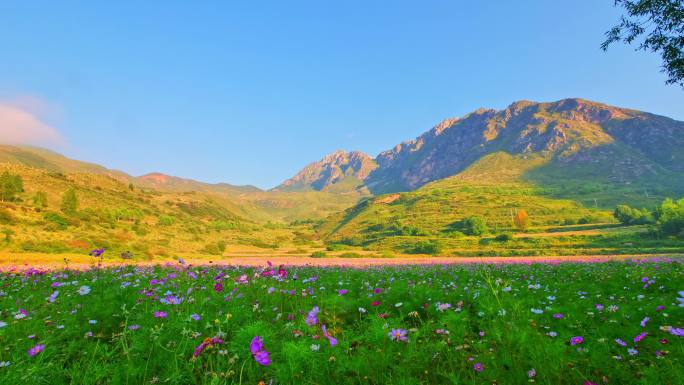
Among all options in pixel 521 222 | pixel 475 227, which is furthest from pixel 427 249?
pixel 521 222

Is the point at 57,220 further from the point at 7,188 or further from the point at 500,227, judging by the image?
the point at 500,227

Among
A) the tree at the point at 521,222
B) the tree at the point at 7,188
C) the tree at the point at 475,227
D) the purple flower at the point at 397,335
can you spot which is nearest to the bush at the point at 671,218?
the tree at the point at 521,222

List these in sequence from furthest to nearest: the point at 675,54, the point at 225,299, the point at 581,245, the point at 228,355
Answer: the point at 581,245, the point at 675,54, the point at 225,299, the point at 228,355

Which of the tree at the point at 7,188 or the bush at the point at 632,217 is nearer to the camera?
the tree at the point at 7,188

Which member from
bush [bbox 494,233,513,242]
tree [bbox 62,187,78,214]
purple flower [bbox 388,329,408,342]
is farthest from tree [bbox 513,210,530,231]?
purple flower [bbox 388,329,408,342]

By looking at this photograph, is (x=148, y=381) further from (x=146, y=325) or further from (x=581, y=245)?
(x=581, y=245)

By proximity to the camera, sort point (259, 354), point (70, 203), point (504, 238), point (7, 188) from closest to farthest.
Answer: point (259, 354) < point (7, 188) < point (70, 203) < point (504, 238)

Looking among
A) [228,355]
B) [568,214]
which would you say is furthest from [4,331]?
[568,214]

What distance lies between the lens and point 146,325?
3.66 metres

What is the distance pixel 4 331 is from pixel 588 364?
5.94 m

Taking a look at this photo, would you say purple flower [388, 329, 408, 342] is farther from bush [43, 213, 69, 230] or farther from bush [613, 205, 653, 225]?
bush [613, 205, 653, 225]

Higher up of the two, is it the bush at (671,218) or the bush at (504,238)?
the bush at (671,218)

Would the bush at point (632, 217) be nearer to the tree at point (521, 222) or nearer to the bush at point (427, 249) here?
the tree at point (521, 222)

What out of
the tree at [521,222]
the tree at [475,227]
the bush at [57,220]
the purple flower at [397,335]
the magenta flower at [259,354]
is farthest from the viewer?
the tree at [475,227]
